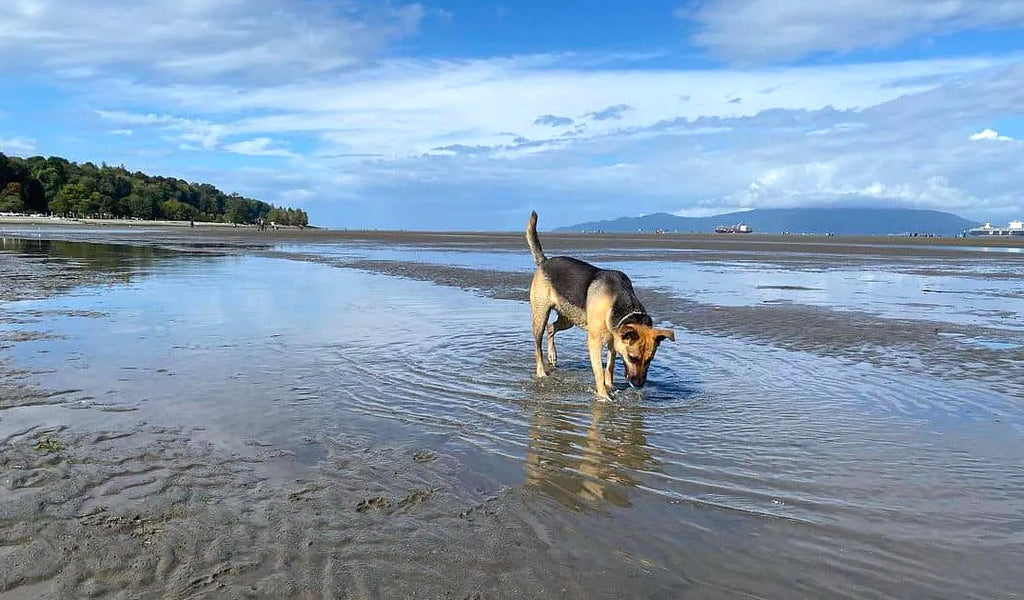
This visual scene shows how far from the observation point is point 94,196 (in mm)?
143000

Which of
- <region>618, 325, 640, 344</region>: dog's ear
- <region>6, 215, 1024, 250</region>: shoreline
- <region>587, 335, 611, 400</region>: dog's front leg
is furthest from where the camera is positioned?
<region>6, 215, 1024, 250</region>: shoreline

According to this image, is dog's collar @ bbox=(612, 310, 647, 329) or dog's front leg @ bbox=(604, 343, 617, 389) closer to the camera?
dog's collar @ bbox=(612, 310, 647, 329)

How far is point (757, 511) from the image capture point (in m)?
5.80

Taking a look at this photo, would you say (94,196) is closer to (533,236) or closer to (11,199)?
(11,199)

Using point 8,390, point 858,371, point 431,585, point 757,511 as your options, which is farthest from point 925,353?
point 8,390

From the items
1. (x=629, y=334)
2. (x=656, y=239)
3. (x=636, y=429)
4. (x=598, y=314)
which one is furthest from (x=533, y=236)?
(x=656, y=239)

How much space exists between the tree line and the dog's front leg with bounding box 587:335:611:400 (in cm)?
14630

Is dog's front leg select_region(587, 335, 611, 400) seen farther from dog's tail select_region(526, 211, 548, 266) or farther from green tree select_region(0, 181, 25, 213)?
green tree select_region(0, 181, 25, 213)

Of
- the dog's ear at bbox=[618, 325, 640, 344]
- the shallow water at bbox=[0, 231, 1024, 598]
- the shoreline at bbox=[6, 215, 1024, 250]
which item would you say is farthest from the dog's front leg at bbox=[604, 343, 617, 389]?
the shoreline at bbox=[6, 215, 1024, 250]

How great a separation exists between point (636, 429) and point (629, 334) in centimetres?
161

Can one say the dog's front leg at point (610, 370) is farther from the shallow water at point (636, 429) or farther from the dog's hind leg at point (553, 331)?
the dog's hind leg at point (553, 331)

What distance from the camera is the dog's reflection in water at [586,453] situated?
6215 mm

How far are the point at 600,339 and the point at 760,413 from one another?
94.4 inches

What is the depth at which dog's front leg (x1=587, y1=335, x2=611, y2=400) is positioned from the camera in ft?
32.1
